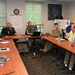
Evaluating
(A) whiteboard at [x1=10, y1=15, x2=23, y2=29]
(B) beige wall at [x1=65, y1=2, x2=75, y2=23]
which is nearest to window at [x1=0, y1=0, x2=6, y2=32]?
(A) whiteboard at [x1=10, y1=15, x2=23, y2=29]

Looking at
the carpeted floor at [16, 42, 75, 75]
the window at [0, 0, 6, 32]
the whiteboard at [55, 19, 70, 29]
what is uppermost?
the window at [0, 0, 6, 32]

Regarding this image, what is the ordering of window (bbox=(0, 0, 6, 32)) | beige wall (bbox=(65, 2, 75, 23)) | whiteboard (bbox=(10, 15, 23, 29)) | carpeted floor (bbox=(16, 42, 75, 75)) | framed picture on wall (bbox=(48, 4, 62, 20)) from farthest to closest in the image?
framed picture on wall (bbox=(48, 4, 62, 20))
beige wall (bbox=(65, 2, 75, 23))
whiteboard (bbox=(10, 15, 23, 29))
window (bbox=(0, 0, 6, 32))
carpeted floor (bbox=(16, 42, 75, 75))

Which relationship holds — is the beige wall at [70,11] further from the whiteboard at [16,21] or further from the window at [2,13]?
the window at [2,13]

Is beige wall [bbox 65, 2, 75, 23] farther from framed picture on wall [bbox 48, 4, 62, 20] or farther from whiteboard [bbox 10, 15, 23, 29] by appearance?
whiteboard [bbox 10, 15, 23, 29]

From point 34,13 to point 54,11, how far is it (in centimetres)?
116

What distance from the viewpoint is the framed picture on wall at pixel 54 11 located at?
25.0ft

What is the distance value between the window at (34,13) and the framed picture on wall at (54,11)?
1.66 ft

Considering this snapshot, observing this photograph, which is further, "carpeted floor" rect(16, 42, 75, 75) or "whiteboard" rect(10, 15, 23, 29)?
"whiteboard" rect(10, 15, 23, 29)

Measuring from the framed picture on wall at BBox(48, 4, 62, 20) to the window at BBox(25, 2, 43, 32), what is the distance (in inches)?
19.9

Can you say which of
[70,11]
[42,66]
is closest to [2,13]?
[70,11]

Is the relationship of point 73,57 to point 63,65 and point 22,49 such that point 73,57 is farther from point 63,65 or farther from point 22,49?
point 22,49

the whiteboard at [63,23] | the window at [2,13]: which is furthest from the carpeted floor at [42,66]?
the window at [2,13]

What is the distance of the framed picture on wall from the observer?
7.63m

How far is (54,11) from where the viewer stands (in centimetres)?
773
